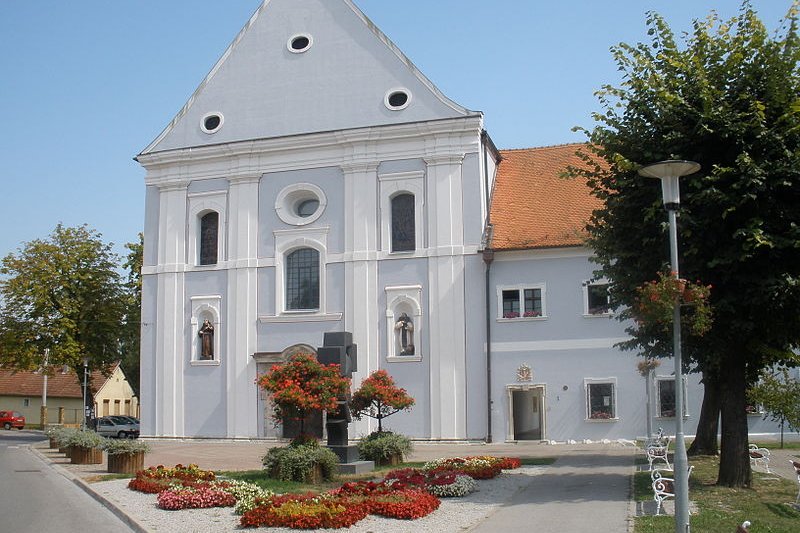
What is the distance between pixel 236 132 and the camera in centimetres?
3653

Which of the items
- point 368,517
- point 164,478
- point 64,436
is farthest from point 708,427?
point 64,436

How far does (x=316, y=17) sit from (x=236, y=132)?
18.7 feet

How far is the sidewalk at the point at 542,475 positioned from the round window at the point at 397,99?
42.5 ft

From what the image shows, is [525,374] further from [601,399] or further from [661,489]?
[661,489]

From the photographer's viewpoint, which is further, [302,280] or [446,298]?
[302,280]

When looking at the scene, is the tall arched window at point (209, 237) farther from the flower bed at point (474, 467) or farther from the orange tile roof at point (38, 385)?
the orange tile roof at point (38, 385)

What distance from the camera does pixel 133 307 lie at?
149 ft

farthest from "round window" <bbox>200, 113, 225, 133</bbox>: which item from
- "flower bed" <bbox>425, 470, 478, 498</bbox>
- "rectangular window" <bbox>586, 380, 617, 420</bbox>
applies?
"flower bed" <bbox>425, 470, 478, 498</bbox>

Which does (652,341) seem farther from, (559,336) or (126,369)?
(126,369)

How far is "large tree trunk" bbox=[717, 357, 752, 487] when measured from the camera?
16.0 meters

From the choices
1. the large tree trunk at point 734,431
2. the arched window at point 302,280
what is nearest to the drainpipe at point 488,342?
the arched window at point 302,280

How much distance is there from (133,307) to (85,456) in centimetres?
2062

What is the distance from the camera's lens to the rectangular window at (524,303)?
32.0 metres

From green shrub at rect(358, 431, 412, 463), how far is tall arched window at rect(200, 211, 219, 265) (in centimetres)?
1638
